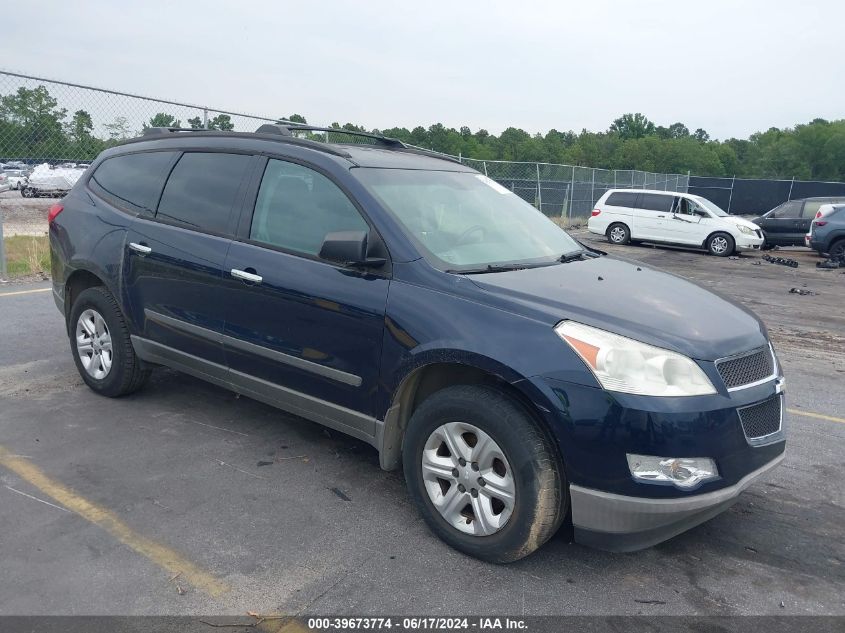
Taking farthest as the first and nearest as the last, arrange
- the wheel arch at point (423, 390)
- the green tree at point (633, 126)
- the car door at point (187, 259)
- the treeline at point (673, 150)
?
the green tree at point (633, 126) → the treeline at point (673, 150) → the car door at point (187, 259) → the wheel arch at point (423, 390)

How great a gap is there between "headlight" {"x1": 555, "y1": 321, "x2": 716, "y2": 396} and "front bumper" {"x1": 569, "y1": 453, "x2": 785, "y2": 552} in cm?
43

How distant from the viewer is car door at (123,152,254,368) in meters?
4.16

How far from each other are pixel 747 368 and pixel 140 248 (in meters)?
3.62

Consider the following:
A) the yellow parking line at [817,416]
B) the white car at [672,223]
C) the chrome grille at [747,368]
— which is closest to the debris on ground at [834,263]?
the white car at [672,223]

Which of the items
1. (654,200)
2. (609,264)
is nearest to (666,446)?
(609,264)

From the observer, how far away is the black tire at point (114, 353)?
4.78 m

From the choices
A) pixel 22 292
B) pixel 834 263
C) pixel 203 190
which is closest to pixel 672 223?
pixel 834 263

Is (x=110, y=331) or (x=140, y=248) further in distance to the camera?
(x=110, y=331)

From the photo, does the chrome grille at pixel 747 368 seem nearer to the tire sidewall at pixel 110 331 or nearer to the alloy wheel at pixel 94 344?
the tire sidewall at pixel 110 331

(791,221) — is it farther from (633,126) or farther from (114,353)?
(633,126)

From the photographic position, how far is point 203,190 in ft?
14.3

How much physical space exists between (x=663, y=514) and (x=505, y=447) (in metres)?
0.68

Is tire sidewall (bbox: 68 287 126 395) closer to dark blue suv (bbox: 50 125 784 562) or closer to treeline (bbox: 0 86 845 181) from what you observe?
dark blue suv (bbox: 50 125 784 562)

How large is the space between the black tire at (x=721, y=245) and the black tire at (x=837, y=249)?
253 centimetres
